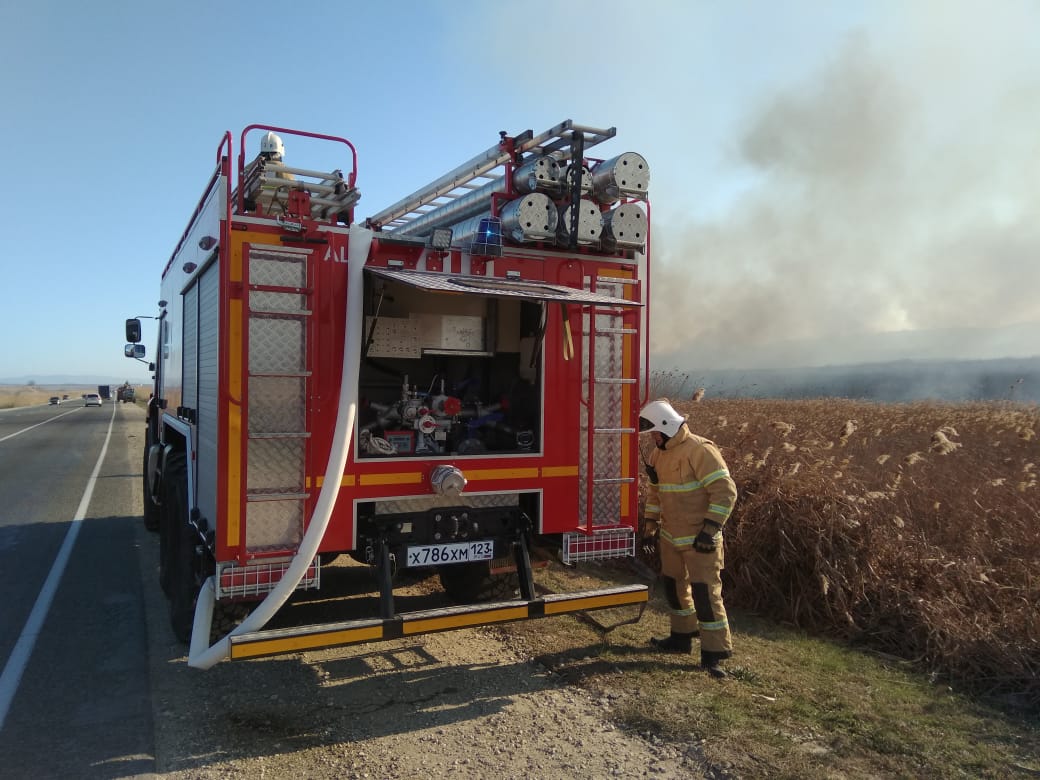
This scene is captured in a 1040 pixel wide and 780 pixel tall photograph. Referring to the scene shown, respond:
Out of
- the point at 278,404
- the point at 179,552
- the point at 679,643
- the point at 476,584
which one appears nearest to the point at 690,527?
the point at 679,643

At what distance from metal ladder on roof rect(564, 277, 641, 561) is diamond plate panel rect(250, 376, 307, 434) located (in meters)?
1.88

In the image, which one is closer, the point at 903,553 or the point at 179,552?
the point at 179,552

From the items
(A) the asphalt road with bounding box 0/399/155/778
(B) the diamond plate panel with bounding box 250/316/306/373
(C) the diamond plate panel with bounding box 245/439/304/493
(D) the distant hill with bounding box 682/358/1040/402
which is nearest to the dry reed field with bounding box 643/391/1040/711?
(C) the diamond plate panel with bounding box 245/439/304/493

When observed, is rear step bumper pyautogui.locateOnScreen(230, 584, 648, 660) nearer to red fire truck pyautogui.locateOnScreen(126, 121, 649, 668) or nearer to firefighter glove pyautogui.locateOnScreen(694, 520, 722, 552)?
red fire truck pyautogui.locateOnScreen(126, 121, 649, 668)

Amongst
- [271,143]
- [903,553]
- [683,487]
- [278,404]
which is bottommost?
[903,553]

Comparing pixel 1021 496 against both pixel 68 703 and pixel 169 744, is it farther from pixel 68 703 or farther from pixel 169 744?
pixel 68 703

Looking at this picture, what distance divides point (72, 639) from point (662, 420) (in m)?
4.36

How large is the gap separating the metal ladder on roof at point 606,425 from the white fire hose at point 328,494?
5.18 ft

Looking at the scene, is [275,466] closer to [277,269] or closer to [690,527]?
[277,269]

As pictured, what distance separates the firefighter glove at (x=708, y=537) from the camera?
4652 mm

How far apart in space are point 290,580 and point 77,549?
5.25m

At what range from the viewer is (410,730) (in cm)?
388

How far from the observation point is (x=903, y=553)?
5.57 m

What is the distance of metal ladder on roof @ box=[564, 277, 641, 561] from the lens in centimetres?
505
